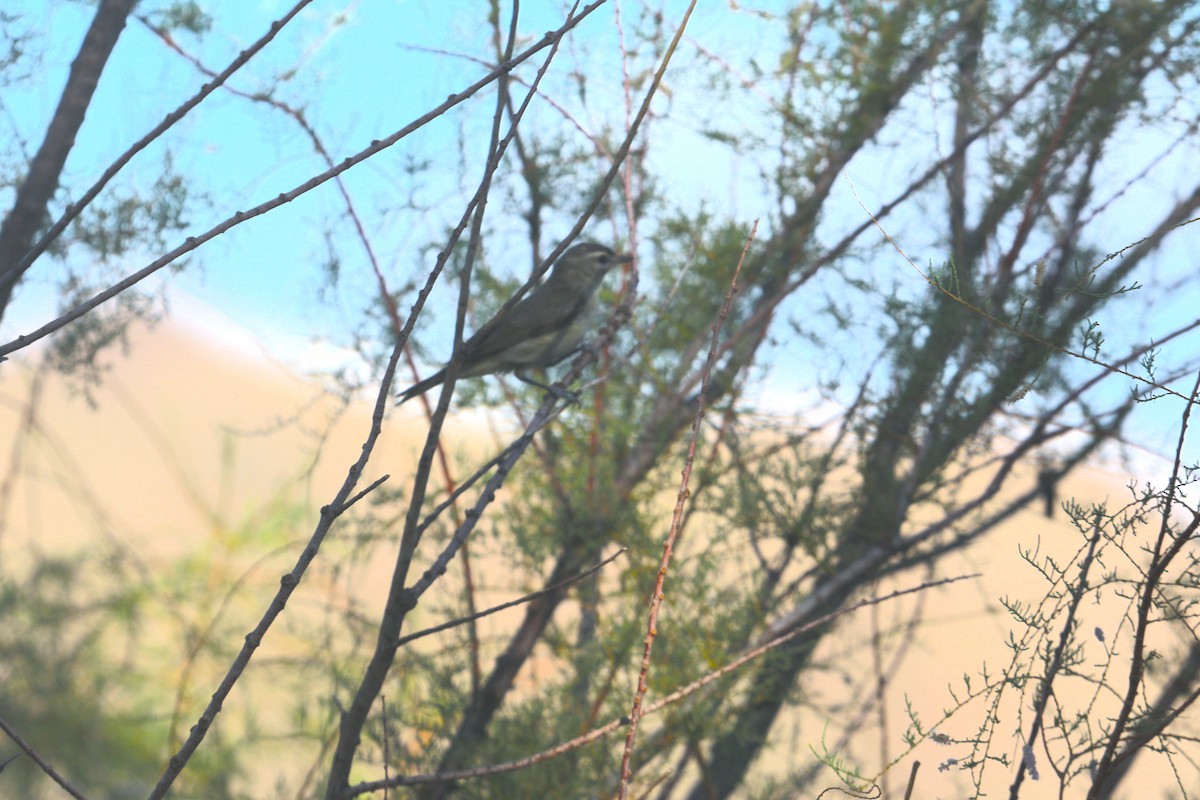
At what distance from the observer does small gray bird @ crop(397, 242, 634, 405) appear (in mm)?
1750

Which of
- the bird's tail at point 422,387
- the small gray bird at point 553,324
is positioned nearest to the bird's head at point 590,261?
the small gray bird at point 553,324

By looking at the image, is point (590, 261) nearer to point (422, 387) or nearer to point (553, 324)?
point (553, 324)

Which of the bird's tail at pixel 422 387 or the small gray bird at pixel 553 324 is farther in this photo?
the small gray bird at pixel 553 324

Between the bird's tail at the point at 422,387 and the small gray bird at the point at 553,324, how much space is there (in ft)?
0.50

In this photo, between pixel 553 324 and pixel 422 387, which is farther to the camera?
pixel 553 324

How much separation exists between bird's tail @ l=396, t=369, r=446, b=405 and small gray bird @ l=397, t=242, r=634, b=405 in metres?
0.15

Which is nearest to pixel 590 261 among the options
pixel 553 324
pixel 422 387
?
pixel 553 324

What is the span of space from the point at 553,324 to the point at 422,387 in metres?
0.38

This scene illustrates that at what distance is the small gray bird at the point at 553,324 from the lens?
1.75 m

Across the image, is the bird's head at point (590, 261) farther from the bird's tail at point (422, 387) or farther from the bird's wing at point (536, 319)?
the bird's tail at point (422, 387)

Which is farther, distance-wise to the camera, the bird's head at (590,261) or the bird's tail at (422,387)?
the bird's head at (590,261)

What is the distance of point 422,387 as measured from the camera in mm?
1525

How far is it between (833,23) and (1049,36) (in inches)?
15.3

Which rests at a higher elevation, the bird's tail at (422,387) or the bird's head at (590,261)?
the bird's head at (590,261)
